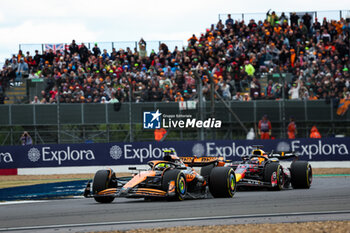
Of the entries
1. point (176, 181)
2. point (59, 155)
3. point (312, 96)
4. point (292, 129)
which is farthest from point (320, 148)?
point (176, 181)

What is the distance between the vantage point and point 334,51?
28.3 m

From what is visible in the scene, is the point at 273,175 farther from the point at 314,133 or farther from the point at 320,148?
the point at 320,148

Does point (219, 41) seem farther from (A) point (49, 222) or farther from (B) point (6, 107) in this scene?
(A) point (49, 222)

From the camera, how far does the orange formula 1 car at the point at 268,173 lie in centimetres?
1516

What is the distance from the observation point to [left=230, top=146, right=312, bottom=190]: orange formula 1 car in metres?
15.2

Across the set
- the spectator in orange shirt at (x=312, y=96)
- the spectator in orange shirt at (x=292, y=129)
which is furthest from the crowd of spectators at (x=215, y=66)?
the spectator in orange shirt at (x=292, y=129)

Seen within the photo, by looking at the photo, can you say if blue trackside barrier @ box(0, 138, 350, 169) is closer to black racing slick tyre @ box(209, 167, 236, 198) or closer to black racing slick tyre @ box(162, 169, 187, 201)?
black racing slick tyre @ box(209, 167, 236, 198)

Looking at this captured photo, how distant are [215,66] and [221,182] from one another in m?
15.1

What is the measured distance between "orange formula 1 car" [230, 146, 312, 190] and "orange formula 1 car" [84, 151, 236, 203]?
1.58m

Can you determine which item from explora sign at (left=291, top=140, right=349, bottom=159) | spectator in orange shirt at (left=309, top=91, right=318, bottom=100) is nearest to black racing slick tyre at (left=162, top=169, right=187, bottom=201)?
spectator in orange shirt at (left=309, top=91, right=318, bottom=100)

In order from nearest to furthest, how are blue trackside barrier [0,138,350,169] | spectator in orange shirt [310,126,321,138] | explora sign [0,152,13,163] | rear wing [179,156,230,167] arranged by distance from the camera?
1. rear wing [179,156,230,167]
2. spectator in orange shirt [310,126,321,138]
3. blue trackside barrier [0,138,350,169]
4. explora sign [0,152,13,163]

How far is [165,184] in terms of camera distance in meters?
12.5

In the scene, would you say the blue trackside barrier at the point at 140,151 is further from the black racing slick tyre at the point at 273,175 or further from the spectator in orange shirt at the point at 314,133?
the black racing slick tyre at the point at 273,175

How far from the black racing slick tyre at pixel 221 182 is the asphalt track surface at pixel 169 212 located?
0.78 ft
